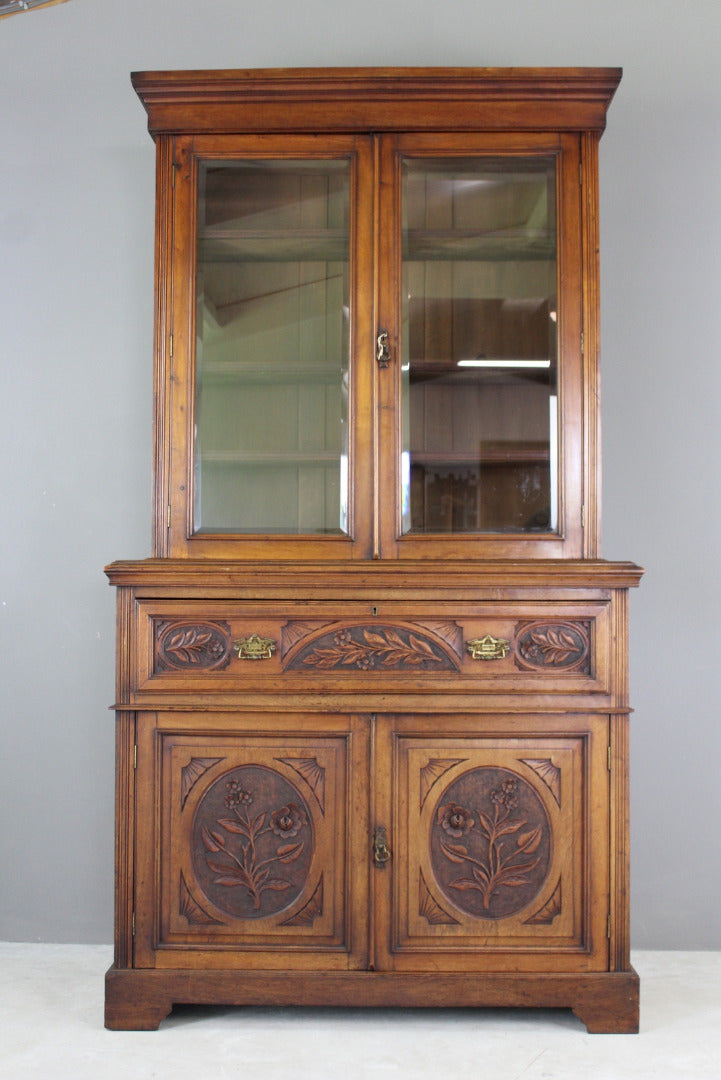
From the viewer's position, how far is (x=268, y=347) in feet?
6.53

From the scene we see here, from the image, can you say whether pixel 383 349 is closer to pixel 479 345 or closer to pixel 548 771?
pixel 479 345

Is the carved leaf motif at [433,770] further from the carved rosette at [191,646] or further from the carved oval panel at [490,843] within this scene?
the carved rosette at [191,646]

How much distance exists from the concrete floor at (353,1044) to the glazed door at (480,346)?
92cm

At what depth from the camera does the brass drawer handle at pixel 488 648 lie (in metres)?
1.82

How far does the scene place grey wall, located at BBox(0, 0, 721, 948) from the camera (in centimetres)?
234

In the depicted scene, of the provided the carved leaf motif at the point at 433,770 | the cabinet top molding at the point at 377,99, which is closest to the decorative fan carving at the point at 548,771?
the carved leaf motif at the point at 433,770

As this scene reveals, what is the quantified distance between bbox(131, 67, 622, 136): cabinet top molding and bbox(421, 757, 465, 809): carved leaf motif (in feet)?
4.18

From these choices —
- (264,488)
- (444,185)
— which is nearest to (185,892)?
(264,488)

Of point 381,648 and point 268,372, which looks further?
point 268,372

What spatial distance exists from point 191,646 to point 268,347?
2.11 ft

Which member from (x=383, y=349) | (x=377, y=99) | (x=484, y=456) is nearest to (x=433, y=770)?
(x=484, y=456)

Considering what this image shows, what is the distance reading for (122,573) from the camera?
1.81 m

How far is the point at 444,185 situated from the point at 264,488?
733 mm

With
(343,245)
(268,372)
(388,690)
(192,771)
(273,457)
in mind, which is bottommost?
(192,771)
